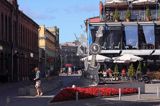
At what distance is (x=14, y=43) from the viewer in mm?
72438

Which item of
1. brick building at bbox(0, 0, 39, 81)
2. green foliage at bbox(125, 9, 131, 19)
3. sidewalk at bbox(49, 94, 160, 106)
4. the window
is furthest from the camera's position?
the window

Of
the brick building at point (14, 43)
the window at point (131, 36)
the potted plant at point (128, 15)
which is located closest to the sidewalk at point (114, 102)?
the brick building at point (14, 43)

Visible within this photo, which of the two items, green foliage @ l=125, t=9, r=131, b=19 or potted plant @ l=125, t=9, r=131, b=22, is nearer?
green foliage @ l=125, t=9, r=131, b=19

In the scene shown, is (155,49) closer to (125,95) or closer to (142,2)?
(142,2)

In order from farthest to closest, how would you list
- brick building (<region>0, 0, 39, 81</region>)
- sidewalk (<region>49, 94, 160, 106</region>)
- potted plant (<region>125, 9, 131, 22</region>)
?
1. potted plant (<region>125, 9, 131, 22</region>)
2. brick building (<region>0, 0, 39, 81</region>)
3. sidewalk (<region>49, 94, 160, 106</region>)

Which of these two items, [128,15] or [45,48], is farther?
[45,48]

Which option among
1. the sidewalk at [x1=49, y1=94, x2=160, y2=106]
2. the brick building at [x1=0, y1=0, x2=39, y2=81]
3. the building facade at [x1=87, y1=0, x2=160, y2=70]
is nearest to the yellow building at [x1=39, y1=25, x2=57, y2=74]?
the brick building at [x1=0, y1=0, x2=39, y2=81]

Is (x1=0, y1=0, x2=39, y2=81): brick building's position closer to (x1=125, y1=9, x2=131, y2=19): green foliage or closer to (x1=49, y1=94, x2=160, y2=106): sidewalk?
(x1=125, y1=9, x2=131, y2=19): green foliage

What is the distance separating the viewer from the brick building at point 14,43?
6519 centimetres

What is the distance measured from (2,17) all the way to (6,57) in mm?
5238

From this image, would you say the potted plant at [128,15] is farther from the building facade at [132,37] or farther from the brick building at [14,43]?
the brick building at [14,43]

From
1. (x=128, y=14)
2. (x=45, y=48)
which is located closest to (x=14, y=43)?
(x=128, y=14)

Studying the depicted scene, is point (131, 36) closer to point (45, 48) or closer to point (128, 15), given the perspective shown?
point (128, 15)

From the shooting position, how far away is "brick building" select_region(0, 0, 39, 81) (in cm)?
6519
